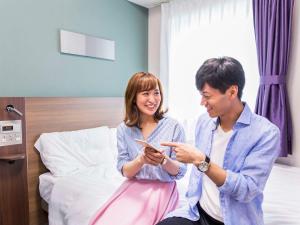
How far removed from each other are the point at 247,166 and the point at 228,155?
0.10 metres

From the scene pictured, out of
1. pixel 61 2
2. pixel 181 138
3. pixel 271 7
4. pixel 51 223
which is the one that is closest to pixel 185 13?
pixel 271 7

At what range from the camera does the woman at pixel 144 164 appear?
1.18m

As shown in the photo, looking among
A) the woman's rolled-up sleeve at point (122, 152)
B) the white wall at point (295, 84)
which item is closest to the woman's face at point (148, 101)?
the woman's rolled-up sleeve at point (122, 152)

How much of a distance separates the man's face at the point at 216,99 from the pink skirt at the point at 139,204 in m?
0.50

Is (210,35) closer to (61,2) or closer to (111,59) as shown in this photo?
(111,59)

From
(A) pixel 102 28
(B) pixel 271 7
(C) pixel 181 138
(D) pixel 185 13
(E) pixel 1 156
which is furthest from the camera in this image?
(D) pixel 185 13

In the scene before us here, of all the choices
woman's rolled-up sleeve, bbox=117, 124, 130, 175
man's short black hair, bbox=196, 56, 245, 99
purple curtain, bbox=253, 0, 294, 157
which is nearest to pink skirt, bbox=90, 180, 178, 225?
woman's rolled-up sleeve, bbox=117, 124, 130, 175

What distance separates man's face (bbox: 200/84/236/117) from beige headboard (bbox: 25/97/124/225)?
1576 mm

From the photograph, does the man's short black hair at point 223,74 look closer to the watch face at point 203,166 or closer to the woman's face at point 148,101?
the watch face at point 203,166

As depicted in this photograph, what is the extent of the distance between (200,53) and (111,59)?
3.49 feet

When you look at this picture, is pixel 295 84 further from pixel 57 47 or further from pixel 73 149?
pixel 57 47

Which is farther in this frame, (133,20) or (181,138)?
(133,20)

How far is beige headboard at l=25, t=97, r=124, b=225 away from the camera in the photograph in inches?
79.4

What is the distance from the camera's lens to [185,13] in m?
2.99
